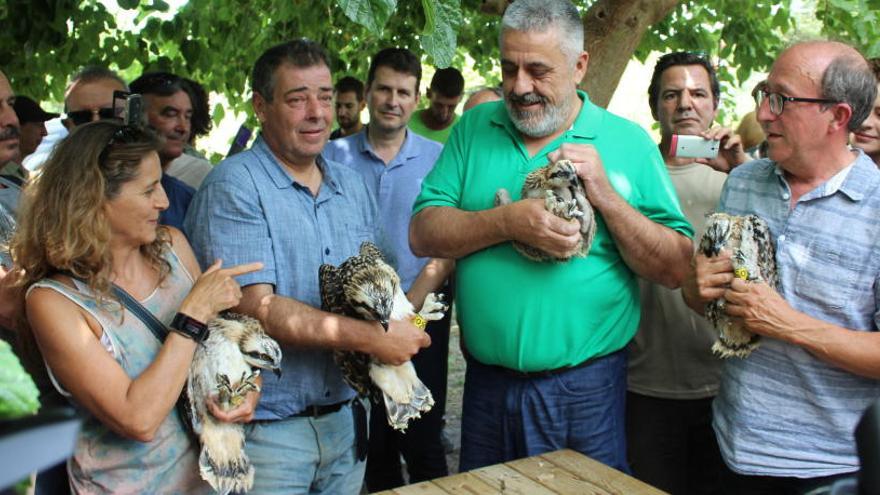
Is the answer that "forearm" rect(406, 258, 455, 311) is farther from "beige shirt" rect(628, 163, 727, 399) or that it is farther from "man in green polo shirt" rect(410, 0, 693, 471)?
"beige shirt" rect(628, 163, 727, 399)

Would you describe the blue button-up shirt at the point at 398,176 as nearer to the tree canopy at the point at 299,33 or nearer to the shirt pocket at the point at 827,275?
the tree canopy at the point at 299,33

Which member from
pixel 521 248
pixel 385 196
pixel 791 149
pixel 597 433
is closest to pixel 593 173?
pixel 521 248

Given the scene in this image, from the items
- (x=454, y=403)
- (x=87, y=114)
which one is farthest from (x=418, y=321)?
(x=454, y=403)

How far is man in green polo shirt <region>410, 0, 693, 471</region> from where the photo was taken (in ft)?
9.66

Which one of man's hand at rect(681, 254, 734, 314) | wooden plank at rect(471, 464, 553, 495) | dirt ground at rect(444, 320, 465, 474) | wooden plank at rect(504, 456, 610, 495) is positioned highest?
man's hand at rect(681, 254, 734, 314)

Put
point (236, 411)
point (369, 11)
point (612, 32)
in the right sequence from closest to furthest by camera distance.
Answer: point (369, 11) → point (236, 411) → point (612, 32)

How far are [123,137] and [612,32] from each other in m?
3.67

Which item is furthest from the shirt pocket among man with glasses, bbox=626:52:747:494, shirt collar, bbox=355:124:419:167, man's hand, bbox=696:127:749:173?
shirt collar, bbox=355:124:419:167

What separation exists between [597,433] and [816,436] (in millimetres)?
757

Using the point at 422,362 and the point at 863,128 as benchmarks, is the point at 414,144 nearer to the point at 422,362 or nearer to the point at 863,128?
the point at 422,362

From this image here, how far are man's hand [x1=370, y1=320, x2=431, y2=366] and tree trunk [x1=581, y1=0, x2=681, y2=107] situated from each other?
10.6 ft

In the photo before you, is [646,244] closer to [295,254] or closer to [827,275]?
[827,275]

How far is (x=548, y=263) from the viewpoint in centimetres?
293

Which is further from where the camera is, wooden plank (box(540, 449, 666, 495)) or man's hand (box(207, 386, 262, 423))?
wooden plank (box(540, 449, 666, 495))
